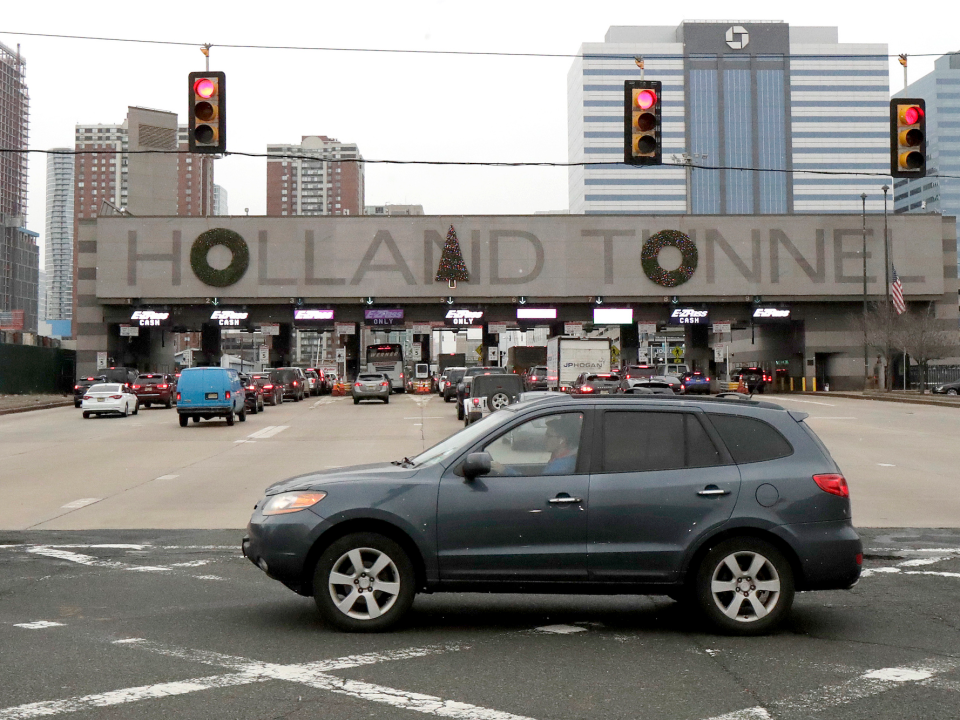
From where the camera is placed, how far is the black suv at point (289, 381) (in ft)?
176

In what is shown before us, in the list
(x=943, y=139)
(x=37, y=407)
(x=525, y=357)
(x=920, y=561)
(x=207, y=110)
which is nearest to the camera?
(x=920, y=561)

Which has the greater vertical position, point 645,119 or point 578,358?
point 645,119

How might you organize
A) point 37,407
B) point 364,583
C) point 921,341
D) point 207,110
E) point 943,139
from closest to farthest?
point 364,583 → point 207,110 → point 37,407 → point 921,341 → point 943,139

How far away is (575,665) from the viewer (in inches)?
237

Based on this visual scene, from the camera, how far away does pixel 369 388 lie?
49.7m

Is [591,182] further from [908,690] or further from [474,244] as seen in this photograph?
[908,690]

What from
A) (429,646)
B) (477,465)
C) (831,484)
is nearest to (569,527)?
(477,465)

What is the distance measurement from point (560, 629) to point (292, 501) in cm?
207

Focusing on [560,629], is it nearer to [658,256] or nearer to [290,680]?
[290,680]

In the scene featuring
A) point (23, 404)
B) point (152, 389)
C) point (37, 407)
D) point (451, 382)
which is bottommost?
point (37, 407)

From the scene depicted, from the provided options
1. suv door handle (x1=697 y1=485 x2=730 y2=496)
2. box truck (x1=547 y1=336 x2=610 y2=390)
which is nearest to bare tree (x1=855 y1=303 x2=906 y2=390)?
box truck (x1=547 y1=336 x2=610 y2=390)

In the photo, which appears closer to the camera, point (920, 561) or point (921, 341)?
point (920, 561)

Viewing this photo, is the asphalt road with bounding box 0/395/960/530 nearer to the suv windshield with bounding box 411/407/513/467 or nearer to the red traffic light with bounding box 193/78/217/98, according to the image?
the suv windshield with bounding box 411/407/513/467

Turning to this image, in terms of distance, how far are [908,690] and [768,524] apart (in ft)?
4.58
